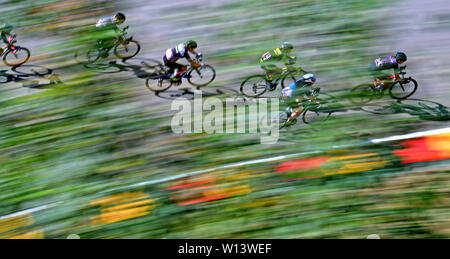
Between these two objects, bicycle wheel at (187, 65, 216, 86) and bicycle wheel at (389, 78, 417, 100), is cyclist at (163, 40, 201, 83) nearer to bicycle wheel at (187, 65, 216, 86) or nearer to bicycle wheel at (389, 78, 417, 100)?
bicycle wheel at (187, 65, 216, 86)

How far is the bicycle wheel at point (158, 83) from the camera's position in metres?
8.81

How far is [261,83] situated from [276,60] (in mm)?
649

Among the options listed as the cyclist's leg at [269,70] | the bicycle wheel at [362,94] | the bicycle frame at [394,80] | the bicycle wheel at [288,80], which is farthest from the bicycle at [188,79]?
the bicycle frame at [394,80]

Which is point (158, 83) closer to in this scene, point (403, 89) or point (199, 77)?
point (199, 77)

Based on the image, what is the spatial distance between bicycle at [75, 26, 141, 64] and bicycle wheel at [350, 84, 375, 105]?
4775 mm

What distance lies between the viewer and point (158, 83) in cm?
886

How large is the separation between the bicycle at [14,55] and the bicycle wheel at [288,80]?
576cm

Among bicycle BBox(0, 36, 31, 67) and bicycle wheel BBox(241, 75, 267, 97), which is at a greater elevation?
bicycle BBox(0, 36, 31, 67)

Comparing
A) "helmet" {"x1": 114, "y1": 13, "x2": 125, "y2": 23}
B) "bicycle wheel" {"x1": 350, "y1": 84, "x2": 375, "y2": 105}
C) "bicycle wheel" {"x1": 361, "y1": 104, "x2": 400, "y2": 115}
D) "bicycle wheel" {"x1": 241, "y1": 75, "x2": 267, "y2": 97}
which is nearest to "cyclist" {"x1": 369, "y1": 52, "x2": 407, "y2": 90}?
"bicycle wheel" {"x1": 350, "y1": 84, "x2": 375, "y2": 105}

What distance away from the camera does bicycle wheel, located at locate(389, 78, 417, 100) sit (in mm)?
8414

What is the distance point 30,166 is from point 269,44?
561 centimetres

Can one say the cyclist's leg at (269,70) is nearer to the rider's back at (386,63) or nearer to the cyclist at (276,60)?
the cyclist at (276,60)

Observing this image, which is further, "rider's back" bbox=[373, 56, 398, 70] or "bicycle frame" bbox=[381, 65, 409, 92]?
"rider's back" bbox=[373, 56, 398, 70]

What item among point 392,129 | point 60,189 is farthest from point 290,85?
point 60,189
